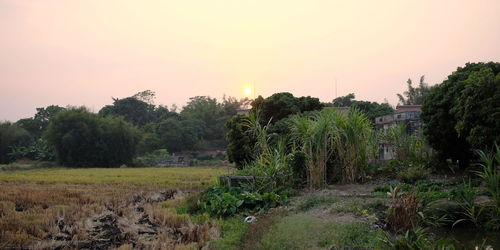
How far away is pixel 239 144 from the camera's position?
17.5m

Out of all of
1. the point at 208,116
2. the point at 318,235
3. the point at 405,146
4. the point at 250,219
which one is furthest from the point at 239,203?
the point at 208,116

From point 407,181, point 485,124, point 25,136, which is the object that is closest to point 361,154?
point 407,181

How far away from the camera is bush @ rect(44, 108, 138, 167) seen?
46.0 meters

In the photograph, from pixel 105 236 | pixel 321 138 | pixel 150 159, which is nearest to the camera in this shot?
pixel 105 236

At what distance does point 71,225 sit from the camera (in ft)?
29.4

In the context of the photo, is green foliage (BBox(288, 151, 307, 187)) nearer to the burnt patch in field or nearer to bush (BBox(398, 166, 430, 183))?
bush (BBox(398, 166, 430, 183))

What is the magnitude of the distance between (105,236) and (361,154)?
729cm

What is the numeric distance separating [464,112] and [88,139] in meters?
41.9

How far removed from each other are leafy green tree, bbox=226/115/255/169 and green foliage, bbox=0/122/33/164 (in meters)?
43.9

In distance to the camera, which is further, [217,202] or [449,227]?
[217,202]

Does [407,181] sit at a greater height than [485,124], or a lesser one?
lesser

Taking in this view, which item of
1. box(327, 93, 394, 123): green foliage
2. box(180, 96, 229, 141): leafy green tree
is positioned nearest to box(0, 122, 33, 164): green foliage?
box(180, 96, 229, 141): leafy green tree

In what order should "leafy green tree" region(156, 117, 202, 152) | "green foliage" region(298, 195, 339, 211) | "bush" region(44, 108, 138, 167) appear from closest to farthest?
"green foliage" region(298, 195, 339, 211), "bush" region(44, 108, 138, 167), "leafy green tree" region(156, 117, 202, 152)

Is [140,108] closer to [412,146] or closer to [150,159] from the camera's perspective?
[150,159]
